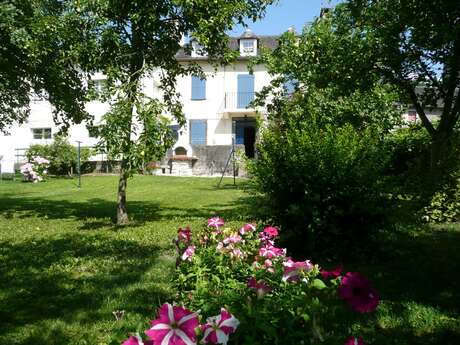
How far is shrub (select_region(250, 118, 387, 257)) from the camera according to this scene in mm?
5801

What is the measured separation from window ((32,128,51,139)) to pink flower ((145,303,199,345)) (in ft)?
104

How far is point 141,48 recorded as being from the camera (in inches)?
376

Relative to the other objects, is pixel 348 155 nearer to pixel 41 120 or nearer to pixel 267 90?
pixel 267 90

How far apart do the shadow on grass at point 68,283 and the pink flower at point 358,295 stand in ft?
8.05

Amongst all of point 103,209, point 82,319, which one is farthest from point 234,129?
point 82,319

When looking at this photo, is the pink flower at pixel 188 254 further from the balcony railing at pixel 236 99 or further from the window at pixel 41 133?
the window at pixel 41 133

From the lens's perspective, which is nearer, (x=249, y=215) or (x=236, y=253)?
(x=236, y=253)

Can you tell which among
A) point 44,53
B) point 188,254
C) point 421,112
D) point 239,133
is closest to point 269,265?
point 188,254

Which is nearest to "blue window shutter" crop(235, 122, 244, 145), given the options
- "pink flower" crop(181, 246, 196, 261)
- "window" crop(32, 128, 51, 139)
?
"window" crop(32, 128, 51, 139)

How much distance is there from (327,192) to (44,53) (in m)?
6.42

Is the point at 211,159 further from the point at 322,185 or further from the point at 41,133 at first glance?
the point at 322,185

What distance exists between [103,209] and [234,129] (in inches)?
693

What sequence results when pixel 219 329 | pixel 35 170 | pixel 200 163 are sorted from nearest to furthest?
pixel 219 329, pixel 35 170, pixel 200 163

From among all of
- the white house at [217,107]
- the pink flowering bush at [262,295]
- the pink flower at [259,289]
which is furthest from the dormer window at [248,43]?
the pink flower at [259,289]
